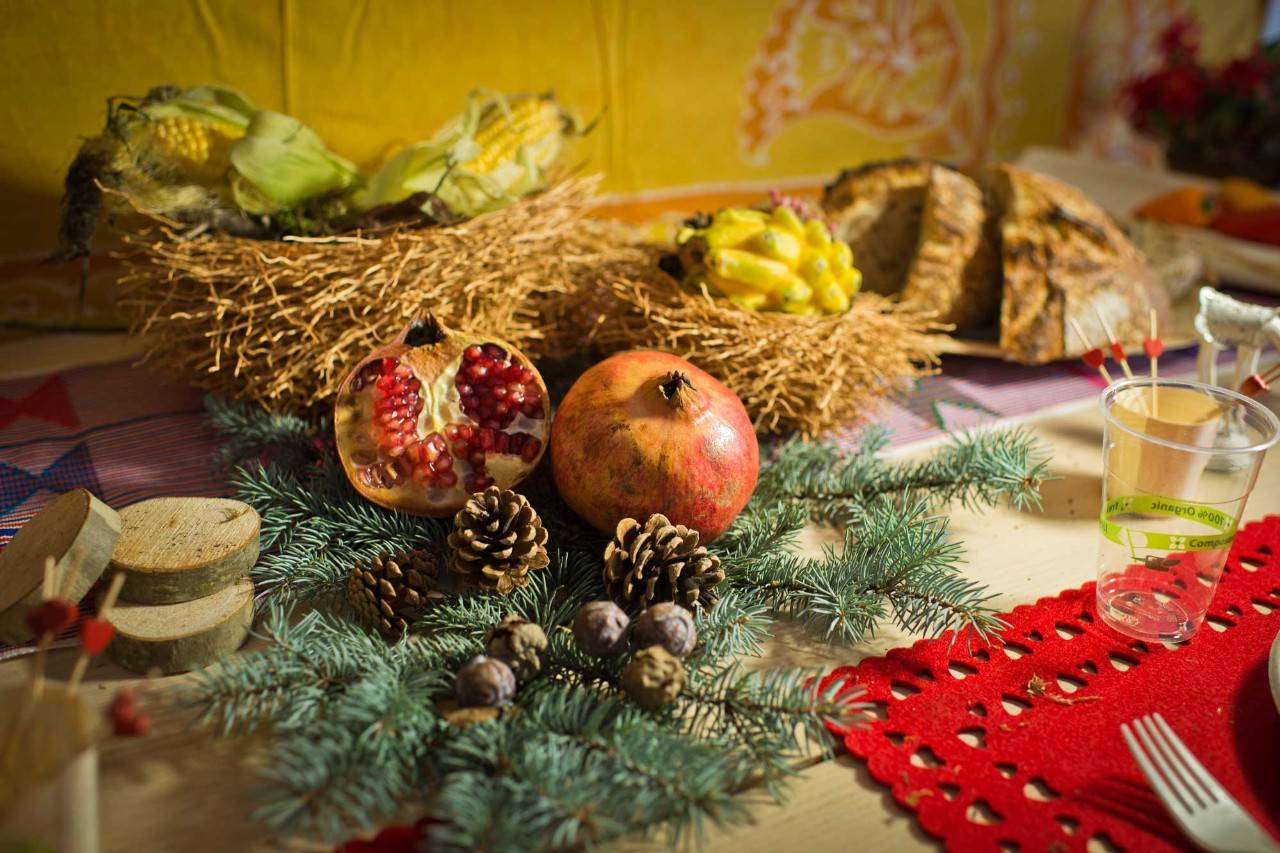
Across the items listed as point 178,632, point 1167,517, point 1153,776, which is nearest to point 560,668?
point 178,632

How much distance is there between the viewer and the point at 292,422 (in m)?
0.93

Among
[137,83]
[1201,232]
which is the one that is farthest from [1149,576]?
[137,83]

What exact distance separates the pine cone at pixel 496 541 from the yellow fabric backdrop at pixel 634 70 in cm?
77

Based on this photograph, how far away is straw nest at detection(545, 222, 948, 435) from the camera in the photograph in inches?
37.4

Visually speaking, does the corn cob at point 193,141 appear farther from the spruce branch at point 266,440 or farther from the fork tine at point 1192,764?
the fork tine at point 1192,764

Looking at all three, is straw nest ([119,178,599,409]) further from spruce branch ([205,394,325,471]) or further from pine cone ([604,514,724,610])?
pine cone ([604,514,724,610])

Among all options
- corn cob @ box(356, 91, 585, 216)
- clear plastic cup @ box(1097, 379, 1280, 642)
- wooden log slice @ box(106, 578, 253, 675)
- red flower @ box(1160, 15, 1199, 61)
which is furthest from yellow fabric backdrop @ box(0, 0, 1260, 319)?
clear plastic cup @ box(1097, 379, 1280, 642)

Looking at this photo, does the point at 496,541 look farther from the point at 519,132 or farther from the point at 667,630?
the point at 519,132

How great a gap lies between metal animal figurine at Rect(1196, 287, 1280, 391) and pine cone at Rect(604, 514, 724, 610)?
2.03ft

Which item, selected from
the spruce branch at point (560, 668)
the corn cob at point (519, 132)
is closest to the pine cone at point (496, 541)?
the spruce branch at point (560, 668)

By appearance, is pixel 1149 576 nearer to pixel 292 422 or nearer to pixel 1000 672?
pixel 1000 672

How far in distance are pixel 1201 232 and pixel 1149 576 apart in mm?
1065

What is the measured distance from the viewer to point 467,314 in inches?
38.3

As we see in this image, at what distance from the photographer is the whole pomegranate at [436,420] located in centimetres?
79
